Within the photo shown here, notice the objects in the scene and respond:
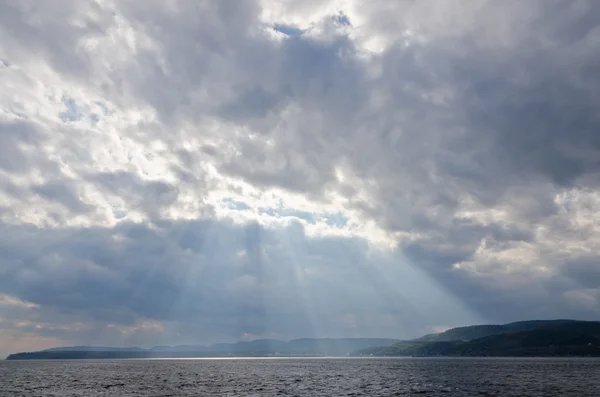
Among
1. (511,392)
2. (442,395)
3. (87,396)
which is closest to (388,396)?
(442,395)

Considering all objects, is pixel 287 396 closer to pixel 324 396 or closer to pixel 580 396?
pixel 324 396

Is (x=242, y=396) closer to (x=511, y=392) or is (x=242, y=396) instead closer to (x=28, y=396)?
(x=28, y=396)

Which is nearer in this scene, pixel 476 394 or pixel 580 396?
pixel 580 396

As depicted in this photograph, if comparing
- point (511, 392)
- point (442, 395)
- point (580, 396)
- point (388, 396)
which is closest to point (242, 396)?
point (388, 396)

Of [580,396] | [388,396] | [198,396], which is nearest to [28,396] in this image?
[198,396]

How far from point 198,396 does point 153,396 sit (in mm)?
12207

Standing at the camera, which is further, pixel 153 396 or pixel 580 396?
pixel 153 396

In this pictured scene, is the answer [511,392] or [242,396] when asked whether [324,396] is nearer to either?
[242,396]

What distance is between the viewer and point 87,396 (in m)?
130

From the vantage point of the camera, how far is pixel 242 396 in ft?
411

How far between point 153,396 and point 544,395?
3889 inches

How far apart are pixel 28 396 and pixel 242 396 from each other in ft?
191

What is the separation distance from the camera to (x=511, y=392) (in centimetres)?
12875

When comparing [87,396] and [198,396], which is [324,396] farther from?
[87,396]
